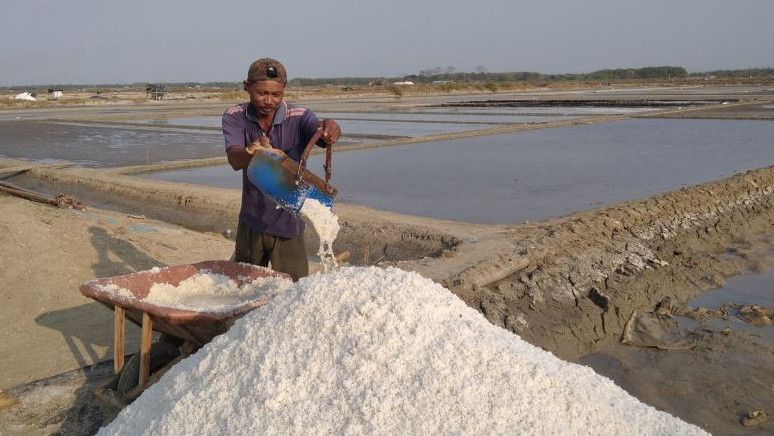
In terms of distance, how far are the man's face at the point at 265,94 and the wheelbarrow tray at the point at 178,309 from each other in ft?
2.49

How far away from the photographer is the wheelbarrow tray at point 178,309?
2.59 meters

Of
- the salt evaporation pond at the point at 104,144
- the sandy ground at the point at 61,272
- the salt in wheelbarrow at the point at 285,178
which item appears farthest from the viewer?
the salt evaporation pond at the point at 104,144

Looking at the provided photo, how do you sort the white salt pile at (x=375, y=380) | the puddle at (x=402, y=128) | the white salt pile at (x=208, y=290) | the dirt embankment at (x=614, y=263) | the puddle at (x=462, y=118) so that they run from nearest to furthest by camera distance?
the white salt pile at (x=375, y=380) < the white salt pile at (x=208, y=290) < the dirt embankment at (x=614, y=263) < the puddle at (x=402, y=128) < the puddle at (x=462, y=118)

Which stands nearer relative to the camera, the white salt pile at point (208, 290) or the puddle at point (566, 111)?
the white salt pile at point (208, 290)

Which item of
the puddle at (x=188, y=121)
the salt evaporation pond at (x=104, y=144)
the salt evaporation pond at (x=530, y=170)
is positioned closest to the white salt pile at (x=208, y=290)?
the salt evaporation pond at (x=530, y=170)

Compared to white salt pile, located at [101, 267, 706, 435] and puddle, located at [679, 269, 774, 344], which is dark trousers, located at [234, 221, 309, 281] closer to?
white salt pile, located at [101, 267, 706, 435]

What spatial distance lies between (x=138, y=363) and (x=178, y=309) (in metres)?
0.46

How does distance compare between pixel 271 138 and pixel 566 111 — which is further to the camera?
pixel 566 111

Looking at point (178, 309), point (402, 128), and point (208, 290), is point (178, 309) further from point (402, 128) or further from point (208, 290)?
point (402, 128)

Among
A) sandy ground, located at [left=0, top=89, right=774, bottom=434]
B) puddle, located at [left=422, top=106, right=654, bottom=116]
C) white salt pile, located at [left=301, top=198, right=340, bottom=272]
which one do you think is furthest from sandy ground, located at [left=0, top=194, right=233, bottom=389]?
puddle, located at [left=422, top=106, right=654, bottom=116]

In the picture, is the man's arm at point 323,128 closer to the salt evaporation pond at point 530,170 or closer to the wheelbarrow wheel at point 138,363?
the wheelbarrow wheel at point 138,363

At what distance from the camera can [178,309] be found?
262 centimetres

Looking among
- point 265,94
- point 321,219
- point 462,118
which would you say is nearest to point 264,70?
point 265,94

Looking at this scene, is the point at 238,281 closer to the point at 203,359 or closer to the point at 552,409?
the point at 203,359
